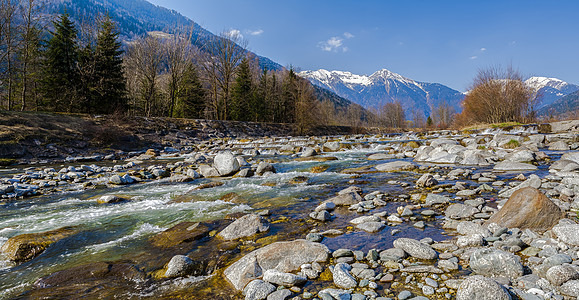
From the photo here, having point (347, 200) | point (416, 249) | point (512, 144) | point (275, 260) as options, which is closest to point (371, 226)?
point (416, 249)

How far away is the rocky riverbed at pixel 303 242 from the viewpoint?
2.55m

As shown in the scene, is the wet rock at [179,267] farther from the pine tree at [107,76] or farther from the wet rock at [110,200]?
the pine tree at [107,76]

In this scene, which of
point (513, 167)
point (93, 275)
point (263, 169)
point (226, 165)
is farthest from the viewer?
point (263, 169)

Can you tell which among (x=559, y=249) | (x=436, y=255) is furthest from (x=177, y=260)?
(x=559, y=249)

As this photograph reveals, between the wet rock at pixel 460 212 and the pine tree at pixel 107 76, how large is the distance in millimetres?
28756

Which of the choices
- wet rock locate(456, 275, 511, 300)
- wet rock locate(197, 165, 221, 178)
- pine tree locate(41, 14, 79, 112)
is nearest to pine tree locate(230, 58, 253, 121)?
pine tree locate(41, 14, 79, 112)

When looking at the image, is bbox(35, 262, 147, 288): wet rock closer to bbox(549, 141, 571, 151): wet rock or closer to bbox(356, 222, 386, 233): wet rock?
bbox(356, 222, 386, 233): wet rock

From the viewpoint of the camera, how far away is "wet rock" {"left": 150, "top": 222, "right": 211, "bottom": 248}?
4.10 meters

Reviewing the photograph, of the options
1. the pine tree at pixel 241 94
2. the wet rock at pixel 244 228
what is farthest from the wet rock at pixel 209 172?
the pine tree at pixel 241 94

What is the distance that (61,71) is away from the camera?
23609 mm

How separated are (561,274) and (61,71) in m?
32.7

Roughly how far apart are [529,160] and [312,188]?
8.18 m

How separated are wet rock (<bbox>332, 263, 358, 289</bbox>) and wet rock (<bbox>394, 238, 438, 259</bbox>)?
84 cm

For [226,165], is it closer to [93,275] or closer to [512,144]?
[93,275]
